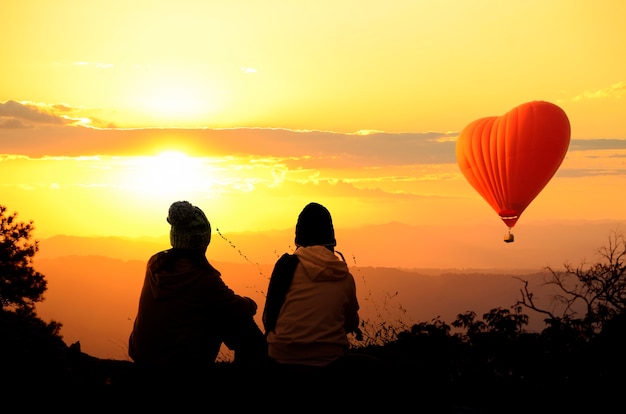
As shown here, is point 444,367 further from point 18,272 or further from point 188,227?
point 18,272

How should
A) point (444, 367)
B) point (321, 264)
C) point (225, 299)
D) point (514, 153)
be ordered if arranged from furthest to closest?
point (514, 153) → point (444, 367) → point (225, 299) → point (321, 264)

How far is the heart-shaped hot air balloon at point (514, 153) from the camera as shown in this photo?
3061 cm

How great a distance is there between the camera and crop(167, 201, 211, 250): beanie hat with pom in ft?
23.0

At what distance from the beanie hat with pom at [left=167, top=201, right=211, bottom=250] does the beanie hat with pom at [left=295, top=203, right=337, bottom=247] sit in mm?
882

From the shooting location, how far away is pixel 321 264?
22.9ft

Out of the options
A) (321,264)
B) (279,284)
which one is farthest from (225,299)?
(321,264)

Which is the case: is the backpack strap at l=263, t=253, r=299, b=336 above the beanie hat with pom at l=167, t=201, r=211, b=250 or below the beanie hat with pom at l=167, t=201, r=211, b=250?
below

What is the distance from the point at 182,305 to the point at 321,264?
1319mm

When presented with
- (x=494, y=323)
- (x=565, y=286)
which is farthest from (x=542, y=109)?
(x=494, y=323)

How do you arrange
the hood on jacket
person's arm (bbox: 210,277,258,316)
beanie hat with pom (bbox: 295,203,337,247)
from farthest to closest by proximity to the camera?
beanie hat with pom (bbox: 295,203,337,247)
person's arm (bbox: 210,277,258,316)
the hood on jacket

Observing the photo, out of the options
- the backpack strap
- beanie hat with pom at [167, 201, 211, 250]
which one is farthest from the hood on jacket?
beanie hat with pom at [167, 201, 211, 250]

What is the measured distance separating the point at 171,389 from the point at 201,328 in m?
0.61

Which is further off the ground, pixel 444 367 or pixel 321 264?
pixel 321 264

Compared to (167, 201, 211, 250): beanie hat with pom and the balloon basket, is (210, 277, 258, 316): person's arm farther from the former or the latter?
the balloon basket
